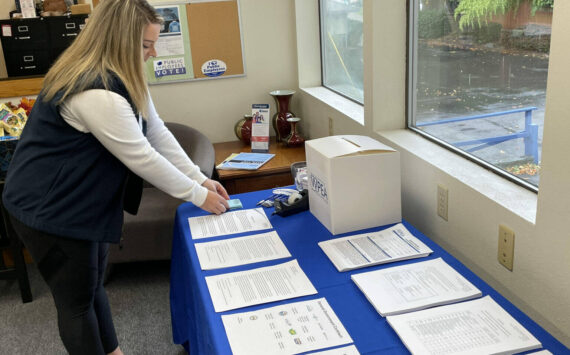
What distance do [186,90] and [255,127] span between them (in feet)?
1.93

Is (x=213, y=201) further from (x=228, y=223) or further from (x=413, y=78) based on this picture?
(x=413, y=78)

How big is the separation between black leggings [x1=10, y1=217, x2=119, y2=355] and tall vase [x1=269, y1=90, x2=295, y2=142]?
168cm

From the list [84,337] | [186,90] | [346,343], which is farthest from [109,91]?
[186,90]

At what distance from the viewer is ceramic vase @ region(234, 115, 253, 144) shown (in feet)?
11.6

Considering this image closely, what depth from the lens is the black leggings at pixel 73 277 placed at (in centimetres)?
188

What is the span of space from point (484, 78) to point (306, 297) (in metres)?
1.01

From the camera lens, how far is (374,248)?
180 cm

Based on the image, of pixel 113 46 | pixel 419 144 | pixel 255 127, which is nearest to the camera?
pixel 113 46

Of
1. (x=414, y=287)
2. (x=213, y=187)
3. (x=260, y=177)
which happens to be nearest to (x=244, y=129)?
(x=260, y=177)

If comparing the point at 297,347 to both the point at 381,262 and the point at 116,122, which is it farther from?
the point at 116,122

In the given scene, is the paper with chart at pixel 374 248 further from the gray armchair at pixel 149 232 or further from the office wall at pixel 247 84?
the office wall at pixel 247 84

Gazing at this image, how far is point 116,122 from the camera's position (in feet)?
5.74

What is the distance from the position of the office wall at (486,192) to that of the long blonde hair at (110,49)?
0.99 meters

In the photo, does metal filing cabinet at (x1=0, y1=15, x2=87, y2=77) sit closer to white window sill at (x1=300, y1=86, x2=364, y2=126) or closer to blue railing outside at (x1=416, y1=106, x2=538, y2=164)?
white window sill at (x1=300, y1=86, x2=364, y2=126)
